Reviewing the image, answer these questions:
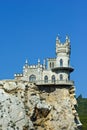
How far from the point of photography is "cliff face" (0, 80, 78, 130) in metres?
84.9

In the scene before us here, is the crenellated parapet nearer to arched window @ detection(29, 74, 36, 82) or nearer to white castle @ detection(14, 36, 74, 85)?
white castle @ detection(14, 36, 74, 85)

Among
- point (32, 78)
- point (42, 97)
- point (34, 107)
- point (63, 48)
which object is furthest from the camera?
point (32, 78)

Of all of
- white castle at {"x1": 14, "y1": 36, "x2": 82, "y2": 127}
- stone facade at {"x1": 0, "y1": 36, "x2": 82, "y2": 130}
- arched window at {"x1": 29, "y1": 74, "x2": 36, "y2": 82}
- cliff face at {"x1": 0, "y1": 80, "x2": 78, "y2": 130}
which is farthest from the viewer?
arched window at {"x1": 29, "y1": 74, "x2": 36, "y2": 82}

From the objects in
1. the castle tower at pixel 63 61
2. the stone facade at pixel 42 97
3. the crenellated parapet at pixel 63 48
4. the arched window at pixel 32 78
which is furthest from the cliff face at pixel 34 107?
the crenellated parapet at pixel 63 48

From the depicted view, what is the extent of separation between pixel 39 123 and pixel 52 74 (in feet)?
34.9

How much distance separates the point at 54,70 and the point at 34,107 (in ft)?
32.2

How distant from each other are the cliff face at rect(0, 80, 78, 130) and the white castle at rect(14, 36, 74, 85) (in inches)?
61.8

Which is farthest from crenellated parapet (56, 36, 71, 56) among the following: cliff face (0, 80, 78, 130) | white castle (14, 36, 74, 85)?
cliff face (0, 80, 78, 130)

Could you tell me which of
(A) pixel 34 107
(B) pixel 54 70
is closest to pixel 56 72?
(B) pixel 54 70

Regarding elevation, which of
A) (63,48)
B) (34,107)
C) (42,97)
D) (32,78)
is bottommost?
(34,107)

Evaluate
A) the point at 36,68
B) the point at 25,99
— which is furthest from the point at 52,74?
the point at 25,99

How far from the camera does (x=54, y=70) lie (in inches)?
3782

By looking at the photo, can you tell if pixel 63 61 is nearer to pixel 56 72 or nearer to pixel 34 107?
pixel 56 72

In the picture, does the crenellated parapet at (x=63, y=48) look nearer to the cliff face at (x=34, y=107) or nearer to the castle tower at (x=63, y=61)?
the castle tower at (x=63, y=61)
